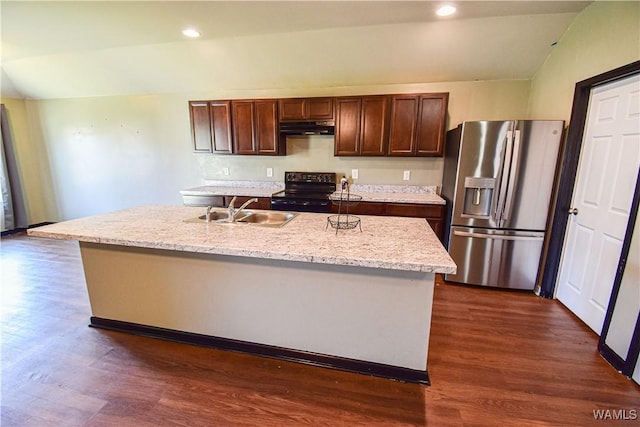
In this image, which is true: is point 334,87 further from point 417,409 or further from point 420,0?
point 417,409

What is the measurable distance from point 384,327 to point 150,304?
177 centimetres

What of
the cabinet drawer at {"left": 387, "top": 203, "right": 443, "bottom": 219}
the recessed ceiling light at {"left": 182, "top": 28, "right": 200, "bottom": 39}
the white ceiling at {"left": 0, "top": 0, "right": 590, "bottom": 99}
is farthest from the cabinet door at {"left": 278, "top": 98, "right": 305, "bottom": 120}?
the cabinet drawer at {"left": 387, "top": 203, "right": 443, "bottom": 219}

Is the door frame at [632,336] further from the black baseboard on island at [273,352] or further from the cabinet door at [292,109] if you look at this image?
the cabinet door at [292,109]

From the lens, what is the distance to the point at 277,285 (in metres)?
1.86

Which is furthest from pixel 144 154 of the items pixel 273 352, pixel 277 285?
pixel 273 352

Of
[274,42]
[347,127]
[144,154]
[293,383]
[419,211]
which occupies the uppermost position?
[274,42]

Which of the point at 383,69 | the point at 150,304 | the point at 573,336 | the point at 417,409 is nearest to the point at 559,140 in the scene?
the point at 573,336

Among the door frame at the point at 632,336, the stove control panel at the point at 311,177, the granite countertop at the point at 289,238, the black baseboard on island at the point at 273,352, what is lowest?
the black baseboard on island at the point at 273,352

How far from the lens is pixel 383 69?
11.1 feet

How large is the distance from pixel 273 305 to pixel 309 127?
2.49 m

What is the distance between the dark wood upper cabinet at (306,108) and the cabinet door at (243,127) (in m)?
0.48

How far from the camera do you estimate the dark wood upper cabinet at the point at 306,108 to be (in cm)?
359

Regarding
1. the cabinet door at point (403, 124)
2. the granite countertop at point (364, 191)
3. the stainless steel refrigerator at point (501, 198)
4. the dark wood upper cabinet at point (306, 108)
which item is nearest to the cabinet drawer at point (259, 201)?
the granite countertop at point (364, 191)

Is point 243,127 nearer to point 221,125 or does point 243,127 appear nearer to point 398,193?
point 221,125
